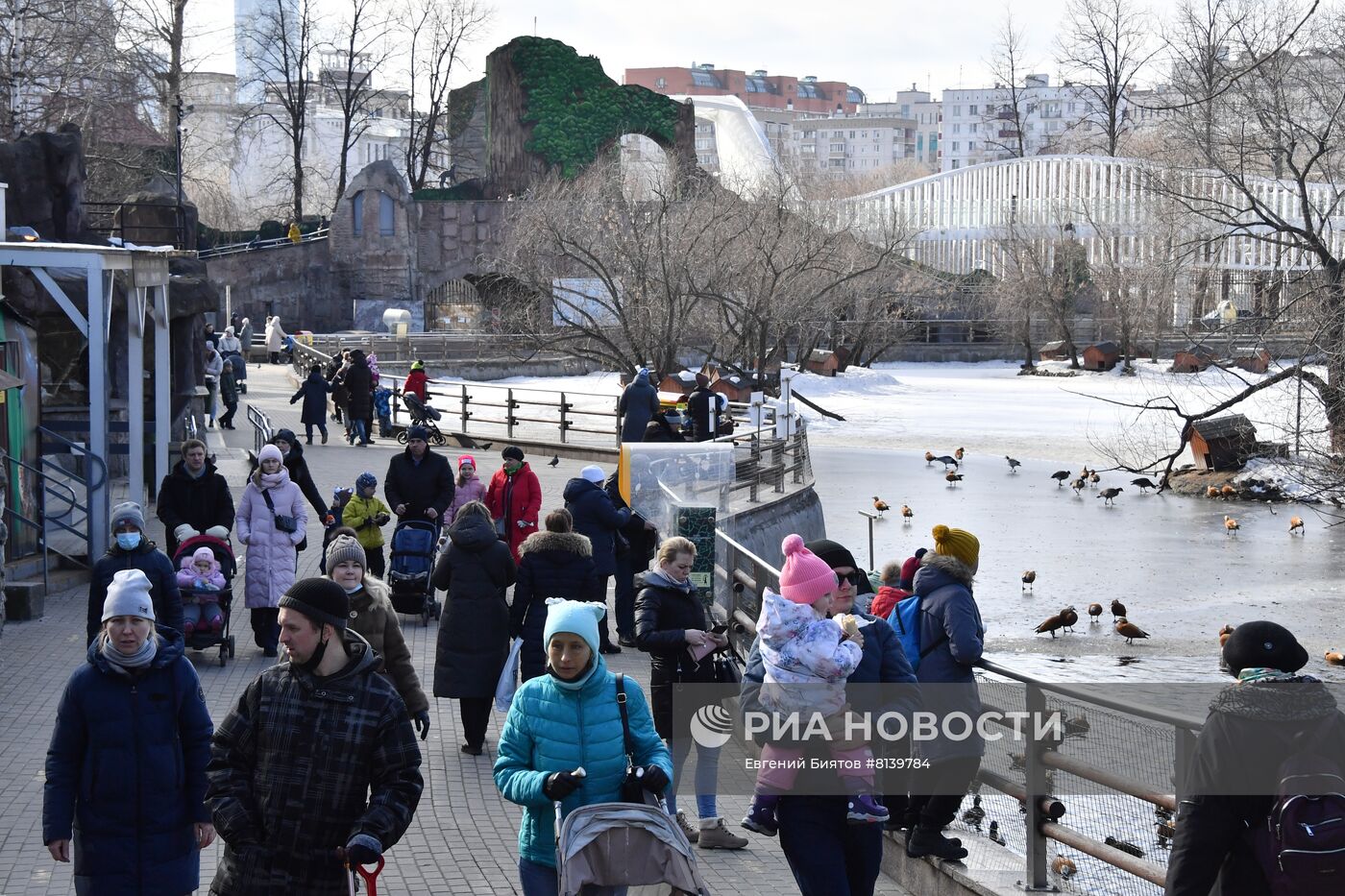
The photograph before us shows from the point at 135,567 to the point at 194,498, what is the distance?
3042mm

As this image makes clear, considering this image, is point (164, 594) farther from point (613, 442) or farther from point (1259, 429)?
point (1259, 429)

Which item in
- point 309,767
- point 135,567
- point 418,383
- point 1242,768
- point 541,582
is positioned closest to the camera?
point 1242,768

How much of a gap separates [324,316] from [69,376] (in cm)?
4222

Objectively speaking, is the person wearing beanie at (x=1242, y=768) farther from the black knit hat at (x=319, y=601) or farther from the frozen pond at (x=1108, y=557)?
the frozen pond at (x=1108, y=557)

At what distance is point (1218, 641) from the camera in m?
17.0

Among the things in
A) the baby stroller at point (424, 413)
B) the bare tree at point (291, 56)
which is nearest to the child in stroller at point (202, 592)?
the baby stroller at point (424, 413)

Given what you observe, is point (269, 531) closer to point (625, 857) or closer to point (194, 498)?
point (194, 498)

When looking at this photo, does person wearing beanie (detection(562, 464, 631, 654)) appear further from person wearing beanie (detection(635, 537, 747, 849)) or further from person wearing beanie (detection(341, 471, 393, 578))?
person wearing beanie (detection(635, 537, 747, 849))

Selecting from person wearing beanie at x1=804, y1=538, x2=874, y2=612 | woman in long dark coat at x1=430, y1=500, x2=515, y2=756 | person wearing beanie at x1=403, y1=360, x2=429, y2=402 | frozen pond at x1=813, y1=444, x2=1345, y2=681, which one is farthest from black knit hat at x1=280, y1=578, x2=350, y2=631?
person wearing beanie at x1=403, y1=360, x2=429, y2=402

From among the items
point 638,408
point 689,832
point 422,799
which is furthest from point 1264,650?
point 638,408

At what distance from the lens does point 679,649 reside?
24.7 ft

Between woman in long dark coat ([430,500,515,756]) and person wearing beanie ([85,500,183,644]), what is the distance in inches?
57.1

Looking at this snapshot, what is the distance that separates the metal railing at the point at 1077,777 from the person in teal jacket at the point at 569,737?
181cm

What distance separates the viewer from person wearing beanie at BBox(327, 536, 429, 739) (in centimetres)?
720
